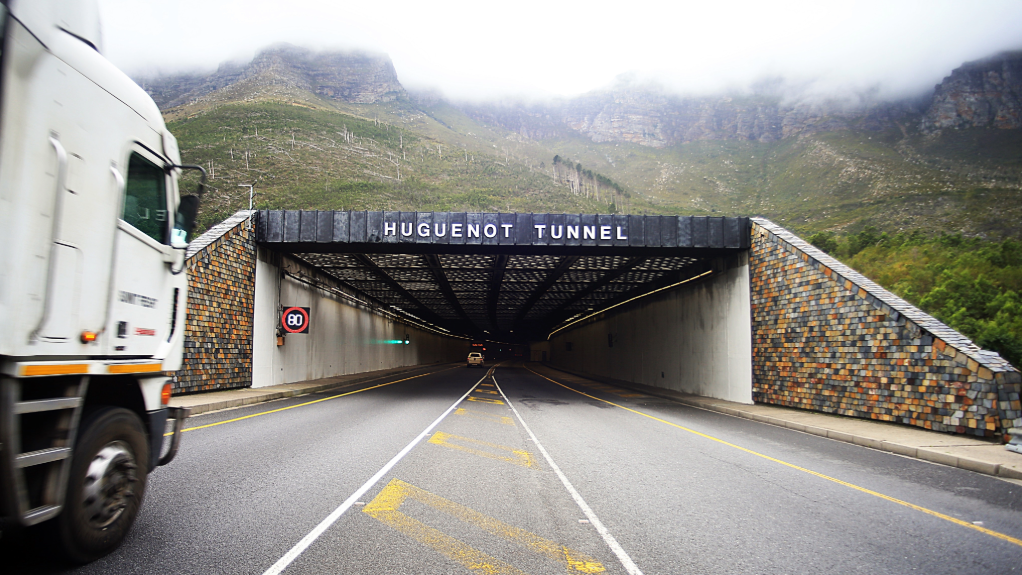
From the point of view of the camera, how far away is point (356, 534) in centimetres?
469

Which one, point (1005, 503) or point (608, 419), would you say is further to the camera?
point (608, 419)

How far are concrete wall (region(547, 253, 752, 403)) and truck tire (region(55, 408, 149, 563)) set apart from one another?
17240mm

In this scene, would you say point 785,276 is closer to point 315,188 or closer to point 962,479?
point 962,479

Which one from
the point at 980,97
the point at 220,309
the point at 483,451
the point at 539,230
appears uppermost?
the point at 980,97

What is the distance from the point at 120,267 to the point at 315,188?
54.2m

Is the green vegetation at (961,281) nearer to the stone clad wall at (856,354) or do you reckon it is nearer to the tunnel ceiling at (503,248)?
the stone clad wall at (856,354)

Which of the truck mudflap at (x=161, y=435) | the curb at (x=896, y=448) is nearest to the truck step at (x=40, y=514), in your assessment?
the truck mudflap at (x=161, y=435)

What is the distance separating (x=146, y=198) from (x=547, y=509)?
487 centimetres

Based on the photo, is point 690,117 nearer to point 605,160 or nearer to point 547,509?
point 605,160

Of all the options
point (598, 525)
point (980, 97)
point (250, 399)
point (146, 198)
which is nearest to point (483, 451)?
point (598, 525)

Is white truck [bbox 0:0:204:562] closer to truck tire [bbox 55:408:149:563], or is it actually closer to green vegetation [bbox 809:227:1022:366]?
truck tire [bbox 55:408:149:563]

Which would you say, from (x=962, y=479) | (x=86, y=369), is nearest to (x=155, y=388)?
(x=86, y=369)

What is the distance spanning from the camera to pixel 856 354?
42.3 ft

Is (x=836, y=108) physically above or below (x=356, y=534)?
above
